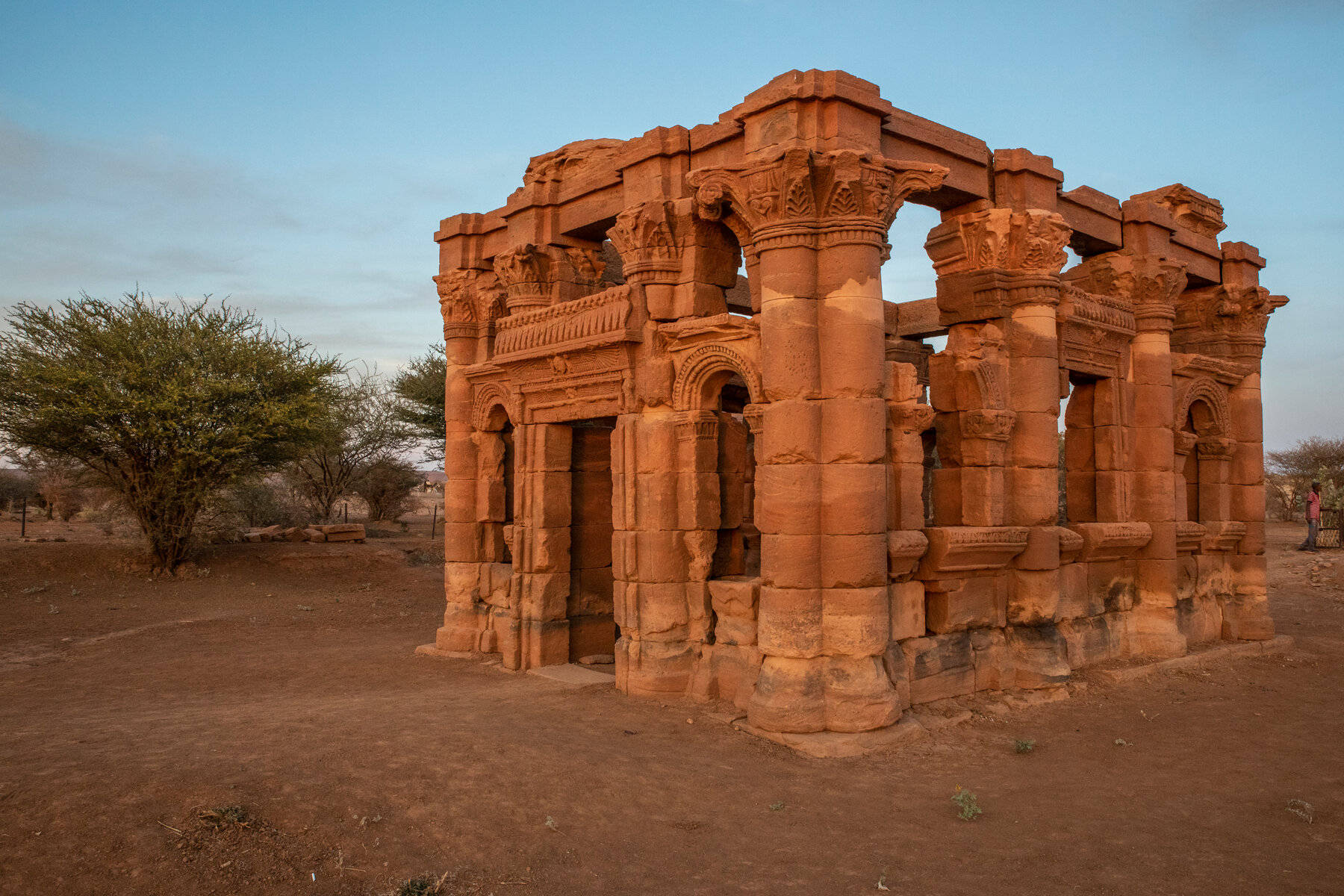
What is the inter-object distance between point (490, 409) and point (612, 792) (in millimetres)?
6311

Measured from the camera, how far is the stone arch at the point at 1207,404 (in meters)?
12.1

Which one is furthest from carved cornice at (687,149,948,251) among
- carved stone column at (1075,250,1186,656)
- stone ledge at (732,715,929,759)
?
carved stone column at (1075,250,1186,656)

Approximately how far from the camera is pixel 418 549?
23.0m

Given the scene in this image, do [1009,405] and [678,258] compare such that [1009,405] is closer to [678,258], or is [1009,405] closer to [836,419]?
[836,419]

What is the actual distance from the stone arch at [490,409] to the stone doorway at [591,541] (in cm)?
102

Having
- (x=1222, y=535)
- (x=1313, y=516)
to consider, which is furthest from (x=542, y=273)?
(x=1313, y=516)

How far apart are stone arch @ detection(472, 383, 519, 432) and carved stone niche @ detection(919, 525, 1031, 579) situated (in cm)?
527

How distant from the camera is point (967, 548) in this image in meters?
8.84

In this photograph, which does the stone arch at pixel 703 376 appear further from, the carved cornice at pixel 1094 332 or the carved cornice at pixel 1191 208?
the carved cornice at pixel 1191 208

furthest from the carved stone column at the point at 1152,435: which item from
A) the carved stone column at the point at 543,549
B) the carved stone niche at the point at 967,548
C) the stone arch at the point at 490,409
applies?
the stone arch at the point at 490,409

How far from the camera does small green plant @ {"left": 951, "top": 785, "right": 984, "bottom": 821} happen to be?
243 inches

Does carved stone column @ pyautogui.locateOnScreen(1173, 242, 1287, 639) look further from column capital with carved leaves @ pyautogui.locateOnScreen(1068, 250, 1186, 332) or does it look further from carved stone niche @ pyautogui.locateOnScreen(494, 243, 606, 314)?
carved stone niche @ pyautogui.locateOnScreen(494, 243, 606, 314)

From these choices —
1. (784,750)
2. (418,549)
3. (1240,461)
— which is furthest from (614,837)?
(418,549)

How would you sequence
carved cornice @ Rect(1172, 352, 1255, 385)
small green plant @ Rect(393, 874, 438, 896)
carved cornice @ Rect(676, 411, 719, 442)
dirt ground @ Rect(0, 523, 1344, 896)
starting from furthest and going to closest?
carved cornice @ Rect(1172, 352, 1255, 385)
carved cornice @ Rect(676, 411, 719, 442)
dirt ground @ Rect(0, 523, 1344, 896)
small green plant @ Rect(393, 874, 438, 896)
